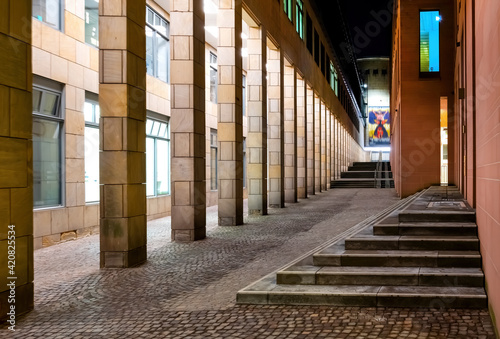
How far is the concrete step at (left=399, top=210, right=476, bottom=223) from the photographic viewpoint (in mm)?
9430

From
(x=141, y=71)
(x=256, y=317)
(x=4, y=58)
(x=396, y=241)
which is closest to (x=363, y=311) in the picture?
(x=256, y=317)

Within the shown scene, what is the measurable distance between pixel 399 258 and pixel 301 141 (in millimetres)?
20355

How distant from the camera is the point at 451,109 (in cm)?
2233

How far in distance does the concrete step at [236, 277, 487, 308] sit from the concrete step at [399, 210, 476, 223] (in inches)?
111

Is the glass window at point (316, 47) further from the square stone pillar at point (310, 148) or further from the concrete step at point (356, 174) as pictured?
the concrete step at point (356, 174)

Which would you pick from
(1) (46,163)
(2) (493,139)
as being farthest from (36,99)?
(2) (493,139)

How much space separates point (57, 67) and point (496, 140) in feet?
34.1

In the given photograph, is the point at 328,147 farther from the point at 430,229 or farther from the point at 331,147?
the point at 430,229

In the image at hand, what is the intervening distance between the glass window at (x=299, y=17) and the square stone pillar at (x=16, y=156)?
22850 mm

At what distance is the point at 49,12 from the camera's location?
41.6 ft

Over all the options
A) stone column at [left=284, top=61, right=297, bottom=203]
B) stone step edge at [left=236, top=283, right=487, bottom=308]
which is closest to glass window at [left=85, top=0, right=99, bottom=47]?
stone step edge at [left=236, top=283, right=487, bottom=308]

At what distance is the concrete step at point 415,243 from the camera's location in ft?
26.9

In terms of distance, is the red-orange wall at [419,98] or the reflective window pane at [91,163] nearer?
the reflective window pane at [91,163]

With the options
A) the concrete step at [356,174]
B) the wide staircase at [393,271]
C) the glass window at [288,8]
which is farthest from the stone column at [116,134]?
the concrete step at [356,174]
